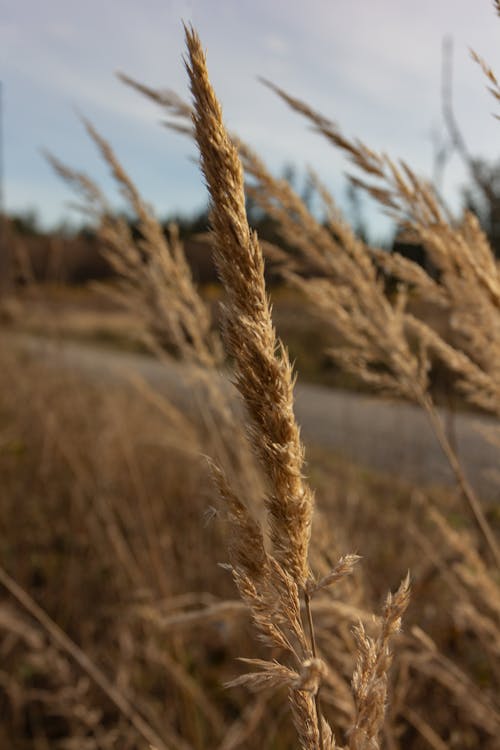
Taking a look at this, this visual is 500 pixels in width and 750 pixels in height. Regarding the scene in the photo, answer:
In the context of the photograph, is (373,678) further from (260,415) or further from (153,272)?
(153,272)

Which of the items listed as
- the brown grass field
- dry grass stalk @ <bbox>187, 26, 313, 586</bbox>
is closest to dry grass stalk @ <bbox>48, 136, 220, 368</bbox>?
the brown grass field

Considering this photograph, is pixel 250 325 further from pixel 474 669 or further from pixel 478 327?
pixel 474 669

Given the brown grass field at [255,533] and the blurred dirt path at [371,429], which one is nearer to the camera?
the brown grass field at [255,533]

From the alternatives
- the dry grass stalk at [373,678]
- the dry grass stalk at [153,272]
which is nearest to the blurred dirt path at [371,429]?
the dry grass stalk at [153,272]

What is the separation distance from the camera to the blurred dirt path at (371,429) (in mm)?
3547

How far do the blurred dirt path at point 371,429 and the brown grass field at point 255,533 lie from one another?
21 cm

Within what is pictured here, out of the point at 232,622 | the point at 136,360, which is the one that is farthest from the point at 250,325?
the point at 136,360

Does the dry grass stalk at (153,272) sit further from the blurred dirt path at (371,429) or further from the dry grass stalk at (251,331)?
the dry grass stalk at (251,331)

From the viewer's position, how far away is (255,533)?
0.44 meters

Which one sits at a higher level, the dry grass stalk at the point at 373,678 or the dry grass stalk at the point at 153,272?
the dry grass stalk at the point at 153,272

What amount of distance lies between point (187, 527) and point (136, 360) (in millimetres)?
12234

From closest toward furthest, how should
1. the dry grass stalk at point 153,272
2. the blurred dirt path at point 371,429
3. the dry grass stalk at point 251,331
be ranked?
the dry grass stalk at point 251,331 → the dry grass stalk at point 153,272 → the blurred dirt path at point 371,429

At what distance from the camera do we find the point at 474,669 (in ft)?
6.48

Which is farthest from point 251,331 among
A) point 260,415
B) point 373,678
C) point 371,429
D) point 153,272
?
point 371,429
